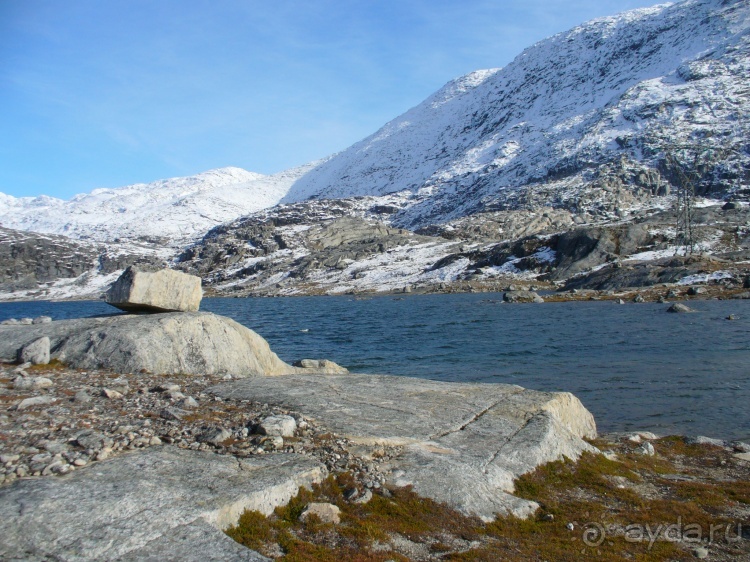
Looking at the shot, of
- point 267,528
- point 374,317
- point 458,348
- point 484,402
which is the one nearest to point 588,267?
point 374,317

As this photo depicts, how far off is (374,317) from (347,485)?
70.0 m

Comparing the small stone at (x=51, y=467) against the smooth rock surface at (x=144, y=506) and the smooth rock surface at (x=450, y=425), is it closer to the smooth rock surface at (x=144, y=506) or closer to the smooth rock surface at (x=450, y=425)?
the smooth rock surface at (x=144, y=506)

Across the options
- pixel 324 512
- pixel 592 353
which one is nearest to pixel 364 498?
pixel 324 512

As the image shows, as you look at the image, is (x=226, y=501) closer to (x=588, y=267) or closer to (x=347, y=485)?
(x=347, y=485)

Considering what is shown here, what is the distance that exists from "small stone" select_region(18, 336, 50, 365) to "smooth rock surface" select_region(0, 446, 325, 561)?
11716mm

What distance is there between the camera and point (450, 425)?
14406 millimetres

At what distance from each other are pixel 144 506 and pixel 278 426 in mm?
4235

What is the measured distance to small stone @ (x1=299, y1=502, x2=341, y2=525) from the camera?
952 cm

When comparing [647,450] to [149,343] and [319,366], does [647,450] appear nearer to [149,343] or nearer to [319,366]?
[319,366]

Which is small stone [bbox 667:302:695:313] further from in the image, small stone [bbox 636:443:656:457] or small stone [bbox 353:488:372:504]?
small stone [bbox 353:488:372:504]

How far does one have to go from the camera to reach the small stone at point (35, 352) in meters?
19.3

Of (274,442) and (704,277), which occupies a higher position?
(274,442)

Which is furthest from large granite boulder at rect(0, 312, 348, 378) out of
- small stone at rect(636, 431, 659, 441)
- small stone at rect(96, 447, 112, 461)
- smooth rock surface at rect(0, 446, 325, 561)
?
small stone at rect(636, 431, 659, 441)

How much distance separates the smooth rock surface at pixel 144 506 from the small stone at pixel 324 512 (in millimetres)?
524
